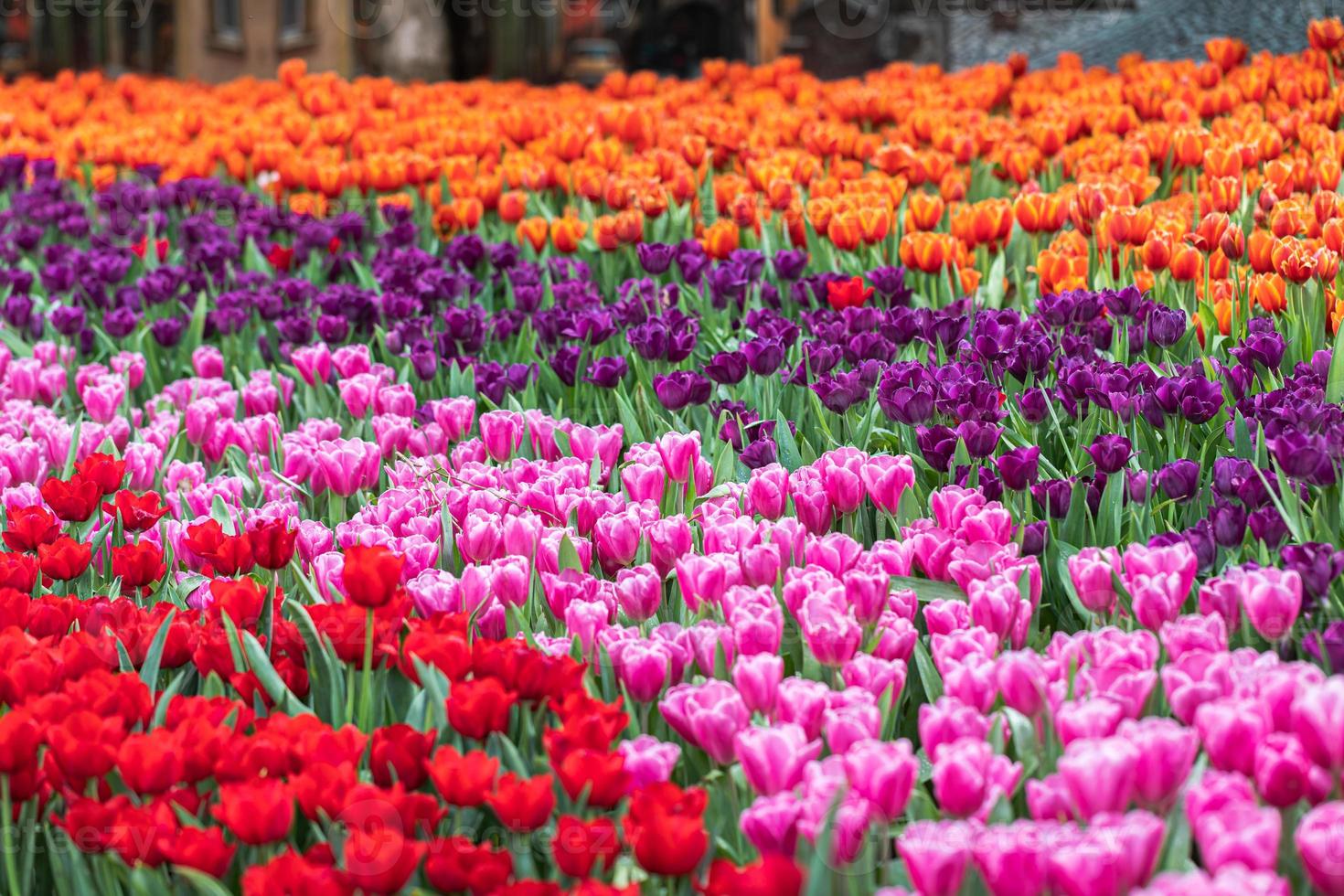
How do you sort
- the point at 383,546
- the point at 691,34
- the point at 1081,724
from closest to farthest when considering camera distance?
the point at 1081,724 → the point at 383,546 → the point at 691,34

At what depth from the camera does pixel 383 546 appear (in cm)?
222

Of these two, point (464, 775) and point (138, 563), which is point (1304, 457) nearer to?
point (464, 775)

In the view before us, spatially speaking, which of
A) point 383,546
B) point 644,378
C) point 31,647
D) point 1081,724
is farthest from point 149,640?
point 644,378

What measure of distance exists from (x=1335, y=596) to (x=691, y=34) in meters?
10.9

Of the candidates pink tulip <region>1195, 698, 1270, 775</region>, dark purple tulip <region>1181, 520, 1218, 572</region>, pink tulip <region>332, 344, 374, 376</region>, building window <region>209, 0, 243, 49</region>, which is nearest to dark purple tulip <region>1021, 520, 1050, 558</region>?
dark purple tulip <region>1181, 520, 1218, 572</region>

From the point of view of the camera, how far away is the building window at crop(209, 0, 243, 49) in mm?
13344

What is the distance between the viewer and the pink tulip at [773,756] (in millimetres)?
1579

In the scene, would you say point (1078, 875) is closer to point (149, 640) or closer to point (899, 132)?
point (149, 640)

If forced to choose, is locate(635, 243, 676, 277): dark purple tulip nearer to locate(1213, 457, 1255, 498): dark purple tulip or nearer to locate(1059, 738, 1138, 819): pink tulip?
locate(1213, 457, 1255, 498): dark purple tulip

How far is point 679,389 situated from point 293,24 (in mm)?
10960

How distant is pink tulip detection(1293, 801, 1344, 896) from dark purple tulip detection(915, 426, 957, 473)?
47.9 inches

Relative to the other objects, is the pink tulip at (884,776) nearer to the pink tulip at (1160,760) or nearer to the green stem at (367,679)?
the pink tulip at (1160,760)

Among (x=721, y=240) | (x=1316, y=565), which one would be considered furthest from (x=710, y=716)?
(x=721, y=240)

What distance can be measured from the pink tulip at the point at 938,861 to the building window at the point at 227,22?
13220mm
